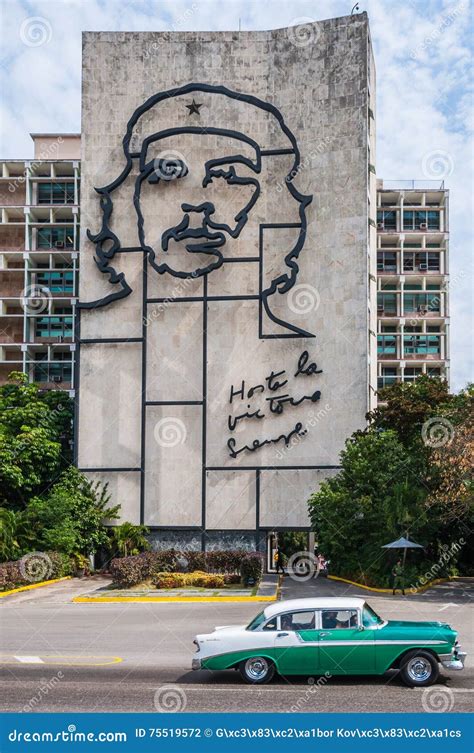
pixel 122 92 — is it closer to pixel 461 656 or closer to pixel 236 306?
pixel 236 306

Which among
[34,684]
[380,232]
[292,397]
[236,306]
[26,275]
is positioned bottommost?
[34,684]

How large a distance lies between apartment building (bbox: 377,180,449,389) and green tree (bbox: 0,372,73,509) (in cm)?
4649

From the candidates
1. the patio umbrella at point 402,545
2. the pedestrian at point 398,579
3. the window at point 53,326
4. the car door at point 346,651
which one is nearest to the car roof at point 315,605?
the car door at point 346,651

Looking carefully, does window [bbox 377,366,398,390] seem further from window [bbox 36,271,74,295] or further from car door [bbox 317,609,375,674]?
car door [bbox 317,609,375,674]

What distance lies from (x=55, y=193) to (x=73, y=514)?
46.5 metres

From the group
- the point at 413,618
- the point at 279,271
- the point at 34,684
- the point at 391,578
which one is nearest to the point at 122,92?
the point at 279,271

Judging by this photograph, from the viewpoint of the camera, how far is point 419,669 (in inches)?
659

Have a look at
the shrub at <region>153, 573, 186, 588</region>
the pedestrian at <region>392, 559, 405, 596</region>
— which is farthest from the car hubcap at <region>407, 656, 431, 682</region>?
the shrub at <region>153, 573, 186, 588</region>

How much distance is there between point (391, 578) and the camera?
35.6 m

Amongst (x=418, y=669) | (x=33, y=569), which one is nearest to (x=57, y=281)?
(x=33, y=569)

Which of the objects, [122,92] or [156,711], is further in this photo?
[122,92]

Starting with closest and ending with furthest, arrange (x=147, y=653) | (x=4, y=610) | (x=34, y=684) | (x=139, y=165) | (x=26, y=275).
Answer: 1. (x=34, y=684)
2. (x=147, y=653)
3. (x=4, y=610)
4. (x=139, y=165)
5. (x=26, y=275)

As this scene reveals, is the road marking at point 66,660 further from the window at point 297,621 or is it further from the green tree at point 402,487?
the green tree at point 402,487

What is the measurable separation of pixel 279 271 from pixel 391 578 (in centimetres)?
1894
